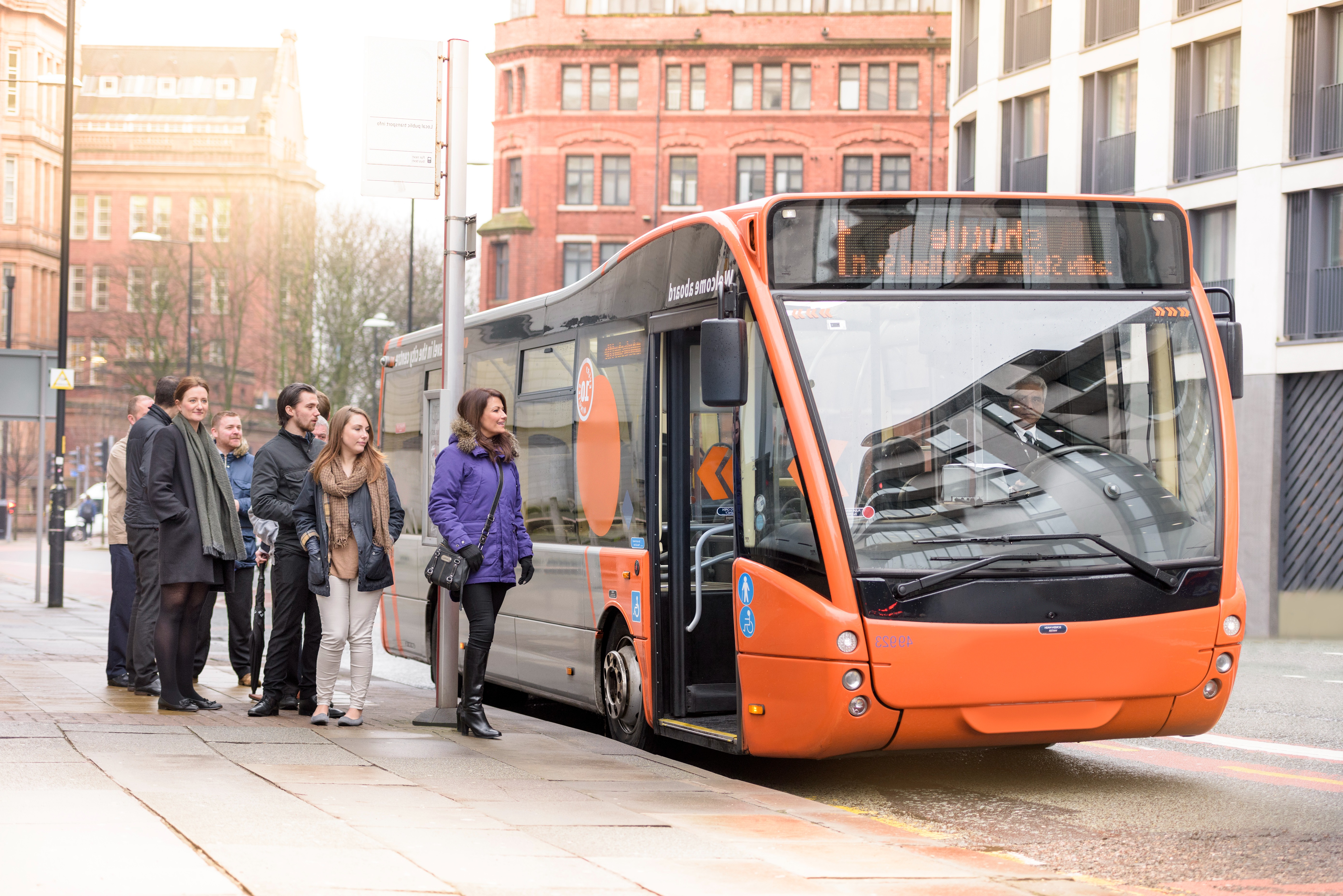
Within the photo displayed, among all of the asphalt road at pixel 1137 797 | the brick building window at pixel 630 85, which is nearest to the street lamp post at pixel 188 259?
the brick building window at pixel 630 85

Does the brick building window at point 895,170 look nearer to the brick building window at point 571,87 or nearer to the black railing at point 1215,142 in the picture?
the brick building window at point 571,87

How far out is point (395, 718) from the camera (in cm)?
1077

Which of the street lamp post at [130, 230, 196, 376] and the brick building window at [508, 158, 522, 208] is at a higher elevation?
the brick building window at [508, 158, 522, 208]

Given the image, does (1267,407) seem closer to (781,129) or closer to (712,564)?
(712,564)

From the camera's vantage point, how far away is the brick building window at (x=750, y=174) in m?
68.1

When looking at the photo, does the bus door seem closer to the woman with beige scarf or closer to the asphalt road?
the asphalt road

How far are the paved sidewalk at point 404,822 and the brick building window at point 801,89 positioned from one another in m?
59.8

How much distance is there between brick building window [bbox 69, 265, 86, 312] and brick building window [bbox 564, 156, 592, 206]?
43862mm

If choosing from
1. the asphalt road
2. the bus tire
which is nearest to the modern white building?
the asphalt road

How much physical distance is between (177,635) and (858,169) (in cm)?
5938

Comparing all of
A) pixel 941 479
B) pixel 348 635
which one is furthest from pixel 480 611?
pixel 941 479

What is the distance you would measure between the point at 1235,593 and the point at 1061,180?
26770 mm

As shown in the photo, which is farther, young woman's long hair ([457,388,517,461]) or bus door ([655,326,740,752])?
young woman's long hair ([457,388,517,461])

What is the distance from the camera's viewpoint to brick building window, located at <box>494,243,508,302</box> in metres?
69.1
